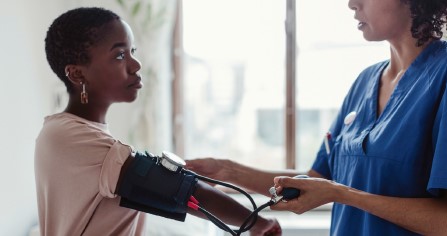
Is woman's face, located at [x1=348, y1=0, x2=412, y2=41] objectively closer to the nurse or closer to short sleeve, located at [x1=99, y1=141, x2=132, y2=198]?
the nurse

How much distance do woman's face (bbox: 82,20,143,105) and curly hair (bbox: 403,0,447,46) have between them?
659 millimetres

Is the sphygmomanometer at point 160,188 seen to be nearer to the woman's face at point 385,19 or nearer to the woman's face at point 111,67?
the woman's face at point 111,67

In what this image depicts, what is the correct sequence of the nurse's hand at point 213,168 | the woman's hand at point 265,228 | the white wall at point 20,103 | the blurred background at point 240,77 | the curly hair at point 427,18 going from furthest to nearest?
1. the blurred background at point 240,77
2. the white wall at point 20,103
3. the nurse's hand at point 213,168
4. the woman's hand at point 265,228
5. the curly hair at point 427,18

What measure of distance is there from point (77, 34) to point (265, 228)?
652mm

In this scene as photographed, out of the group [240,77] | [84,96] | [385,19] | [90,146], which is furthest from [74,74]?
[240,77]

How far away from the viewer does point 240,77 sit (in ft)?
7.36

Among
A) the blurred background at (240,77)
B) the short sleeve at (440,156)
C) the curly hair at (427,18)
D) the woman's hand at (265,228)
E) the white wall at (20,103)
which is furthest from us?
the blurred background at (240,77)

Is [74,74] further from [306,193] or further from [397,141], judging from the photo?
[397,141]

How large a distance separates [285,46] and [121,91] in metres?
1.29

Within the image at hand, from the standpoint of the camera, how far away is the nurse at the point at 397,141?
0.81 metres

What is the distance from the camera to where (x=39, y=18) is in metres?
1.67

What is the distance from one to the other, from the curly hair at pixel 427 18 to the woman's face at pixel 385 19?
0.06 feet

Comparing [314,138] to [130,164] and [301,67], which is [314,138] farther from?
[130,164]

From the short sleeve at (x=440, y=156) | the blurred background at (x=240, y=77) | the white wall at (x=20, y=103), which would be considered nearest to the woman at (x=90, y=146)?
the short sleeve at (x=440, y=156)
